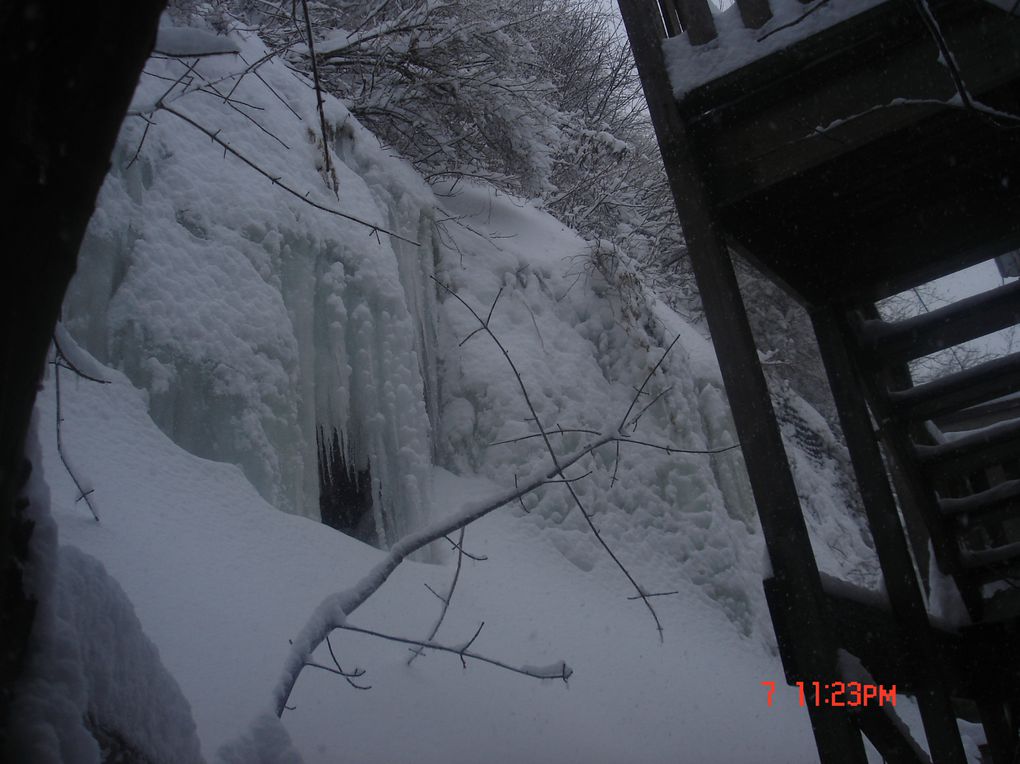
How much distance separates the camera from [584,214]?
377 inches

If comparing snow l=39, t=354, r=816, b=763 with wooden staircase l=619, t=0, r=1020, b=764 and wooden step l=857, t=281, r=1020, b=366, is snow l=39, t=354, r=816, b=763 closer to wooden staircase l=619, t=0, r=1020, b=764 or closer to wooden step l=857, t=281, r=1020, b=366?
wooden staircase l=619, t=0, r=1020, b=764

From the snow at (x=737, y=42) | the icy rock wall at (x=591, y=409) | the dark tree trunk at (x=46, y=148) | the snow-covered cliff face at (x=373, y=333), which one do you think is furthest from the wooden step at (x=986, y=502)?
the dark tree trunk at (x=46, y=148)

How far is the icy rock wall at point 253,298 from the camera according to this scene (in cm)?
364

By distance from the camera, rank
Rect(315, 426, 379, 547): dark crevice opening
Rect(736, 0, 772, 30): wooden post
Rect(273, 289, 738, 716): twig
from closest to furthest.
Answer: Rect(273, 289, 738, 716): twig
Rect(736, 0, 772, 30): wooden post
Rect(315, 426, 379, 547): dark crevice opening

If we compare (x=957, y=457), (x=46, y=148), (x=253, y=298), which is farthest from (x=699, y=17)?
→ (x=253, y=298)

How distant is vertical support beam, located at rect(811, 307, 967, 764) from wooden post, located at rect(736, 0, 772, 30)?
1.43 m

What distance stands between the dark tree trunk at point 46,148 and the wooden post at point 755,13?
6.56ft

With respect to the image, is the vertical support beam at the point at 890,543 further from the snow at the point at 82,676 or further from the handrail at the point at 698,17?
the snow at the point at 82,676

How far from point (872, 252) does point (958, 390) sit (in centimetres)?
72

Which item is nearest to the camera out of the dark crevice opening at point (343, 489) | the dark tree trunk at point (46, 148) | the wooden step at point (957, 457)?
the dark tree trunk at point (46, 148)

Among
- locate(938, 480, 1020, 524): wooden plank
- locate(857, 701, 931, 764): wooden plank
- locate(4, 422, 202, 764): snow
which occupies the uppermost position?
locate(938, 480, 1020, 524): wooden plank

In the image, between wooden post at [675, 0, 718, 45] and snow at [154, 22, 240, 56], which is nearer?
snow at [154, 22, 240, 56]

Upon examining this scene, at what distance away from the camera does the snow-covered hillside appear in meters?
2.82

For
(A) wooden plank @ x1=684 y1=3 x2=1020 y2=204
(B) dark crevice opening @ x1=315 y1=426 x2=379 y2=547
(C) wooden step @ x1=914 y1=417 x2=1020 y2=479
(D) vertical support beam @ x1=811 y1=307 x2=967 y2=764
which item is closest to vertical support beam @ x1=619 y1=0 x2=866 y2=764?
(A) wooden plank @ x1=684 y1=3 x2=1020 y2=204
